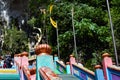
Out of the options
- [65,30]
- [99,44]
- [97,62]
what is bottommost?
[97,62]

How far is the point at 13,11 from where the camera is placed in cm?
3219

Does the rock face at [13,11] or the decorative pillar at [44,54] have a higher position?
the rock face at [13,11]

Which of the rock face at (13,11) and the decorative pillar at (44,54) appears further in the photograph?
the rock face at (13,11)

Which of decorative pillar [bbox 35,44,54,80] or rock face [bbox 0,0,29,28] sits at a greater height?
rock face [bbox 0,0,29,28]

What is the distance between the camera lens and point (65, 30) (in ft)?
54.5

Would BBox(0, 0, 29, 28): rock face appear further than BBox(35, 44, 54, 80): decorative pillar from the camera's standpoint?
Yes

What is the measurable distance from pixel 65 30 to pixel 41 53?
13597 mm

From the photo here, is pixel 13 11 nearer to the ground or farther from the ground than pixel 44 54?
farther from the ground

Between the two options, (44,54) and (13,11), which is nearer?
(44,54)

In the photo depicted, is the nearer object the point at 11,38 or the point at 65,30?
the point at 65,30

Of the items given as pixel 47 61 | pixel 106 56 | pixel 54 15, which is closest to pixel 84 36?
pixel 54 15

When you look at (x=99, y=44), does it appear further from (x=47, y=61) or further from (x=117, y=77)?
(x=47, y=61)

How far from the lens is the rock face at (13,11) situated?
3106 centimetres

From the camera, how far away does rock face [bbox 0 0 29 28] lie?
31.1 metres
